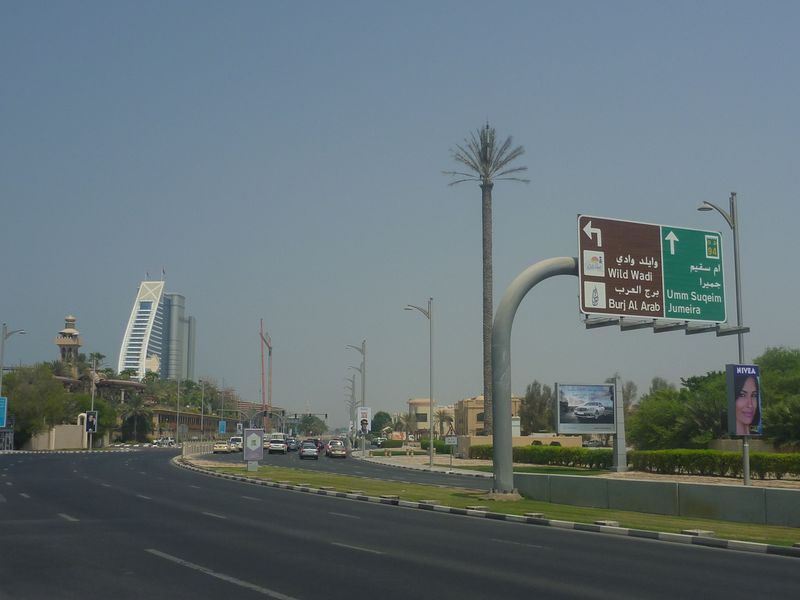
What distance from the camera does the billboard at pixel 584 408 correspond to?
59844 mm

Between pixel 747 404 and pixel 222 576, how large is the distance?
71.7 ft

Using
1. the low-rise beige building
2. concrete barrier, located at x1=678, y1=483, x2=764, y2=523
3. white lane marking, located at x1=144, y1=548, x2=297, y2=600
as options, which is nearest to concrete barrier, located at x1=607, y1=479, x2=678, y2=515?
concrete barrier, located at x1=678, y1=483, x2=764, y2=523

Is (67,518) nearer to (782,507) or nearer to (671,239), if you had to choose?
(782,507)

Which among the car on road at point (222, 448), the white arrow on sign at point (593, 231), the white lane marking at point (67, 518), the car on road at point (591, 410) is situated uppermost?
the white arrow on sign at point (593, 231)

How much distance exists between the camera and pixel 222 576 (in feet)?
43.1

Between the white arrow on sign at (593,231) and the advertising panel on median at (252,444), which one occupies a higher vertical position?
the white arrow on sign at (593,231)

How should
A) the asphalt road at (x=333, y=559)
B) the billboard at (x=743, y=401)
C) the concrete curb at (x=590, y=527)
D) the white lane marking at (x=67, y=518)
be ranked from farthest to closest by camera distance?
the billboard at (x=743, y=401)
the white lane marking at (x=67, y=518)
the concrete curb at (x=590, y=527)
the asphalt road at (x=333, y=559)

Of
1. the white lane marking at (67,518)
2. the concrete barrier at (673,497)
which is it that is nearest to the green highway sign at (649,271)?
the concrete barrier at (673,497)

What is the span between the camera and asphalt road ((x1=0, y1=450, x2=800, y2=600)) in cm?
1220

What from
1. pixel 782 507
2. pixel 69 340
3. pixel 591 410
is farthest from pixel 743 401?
pixel 69 340

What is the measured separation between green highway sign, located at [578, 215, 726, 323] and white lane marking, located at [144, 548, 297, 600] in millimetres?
18524

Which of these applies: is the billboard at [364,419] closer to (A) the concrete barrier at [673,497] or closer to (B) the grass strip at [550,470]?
(B) the grass strip at [550,470]

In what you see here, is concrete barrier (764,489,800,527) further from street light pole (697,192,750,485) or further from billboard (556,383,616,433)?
billboard (556,383,616,433)

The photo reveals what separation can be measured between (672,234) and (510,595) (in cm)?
2248
